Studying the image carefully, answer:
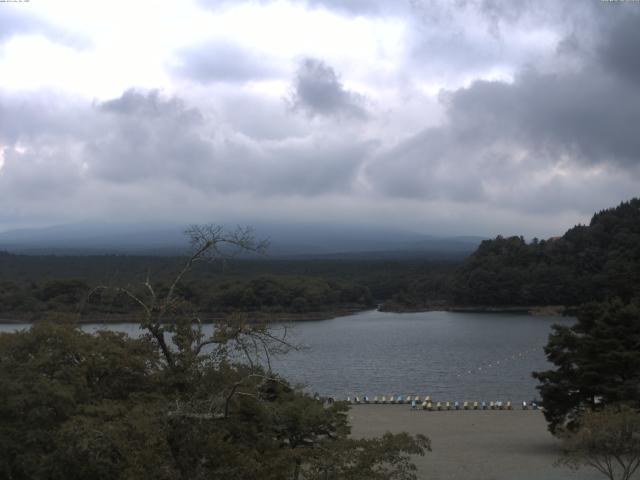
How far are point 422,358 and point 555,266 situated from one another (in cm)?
4033

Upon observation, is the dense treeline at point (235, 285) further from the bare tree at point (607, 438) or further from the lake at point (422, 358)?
the bare tree at point (607, 438)

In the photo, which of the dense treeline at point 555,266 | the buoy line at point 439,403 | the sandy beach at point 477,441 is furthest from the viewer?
the dense treeline at point 555,266

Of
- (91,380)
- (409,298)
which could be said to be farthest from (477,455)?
(409,298)

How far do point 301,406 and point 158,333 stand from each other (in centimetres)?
489

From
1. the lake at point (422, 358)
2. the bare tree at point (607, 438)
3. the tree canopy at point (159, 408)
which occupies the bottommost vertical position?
the lake at point (422, 358)

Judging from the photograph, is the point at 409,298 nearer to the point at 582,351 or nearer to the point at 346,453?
the point at 582,351

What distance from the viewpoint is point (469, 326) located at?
57.8 metres

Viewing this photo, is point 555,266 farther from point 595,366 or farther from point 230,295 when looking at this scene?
point 595,366

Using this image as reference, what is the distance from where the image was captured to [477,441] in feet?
63.8

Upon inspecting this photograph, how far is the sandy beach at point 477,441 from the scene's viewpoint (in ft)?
50.4

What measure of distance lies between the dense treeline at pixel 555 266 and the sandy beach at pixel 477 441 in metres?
47.2

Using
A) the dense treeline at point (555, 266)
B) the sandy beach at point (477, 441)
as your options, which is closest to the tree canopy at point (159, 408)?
the sandy beach at point (477, 441)

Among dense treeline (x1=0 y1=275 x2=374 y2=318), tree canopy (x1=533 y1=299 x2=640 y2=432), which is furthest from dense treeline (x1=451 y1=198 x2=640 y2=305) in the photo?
tree canopy (x1=533 y1=299 x2=640 y2=432)

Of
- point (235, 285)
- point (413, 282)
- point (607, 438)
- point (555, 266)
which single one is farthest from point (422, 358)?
point (413, 282)
